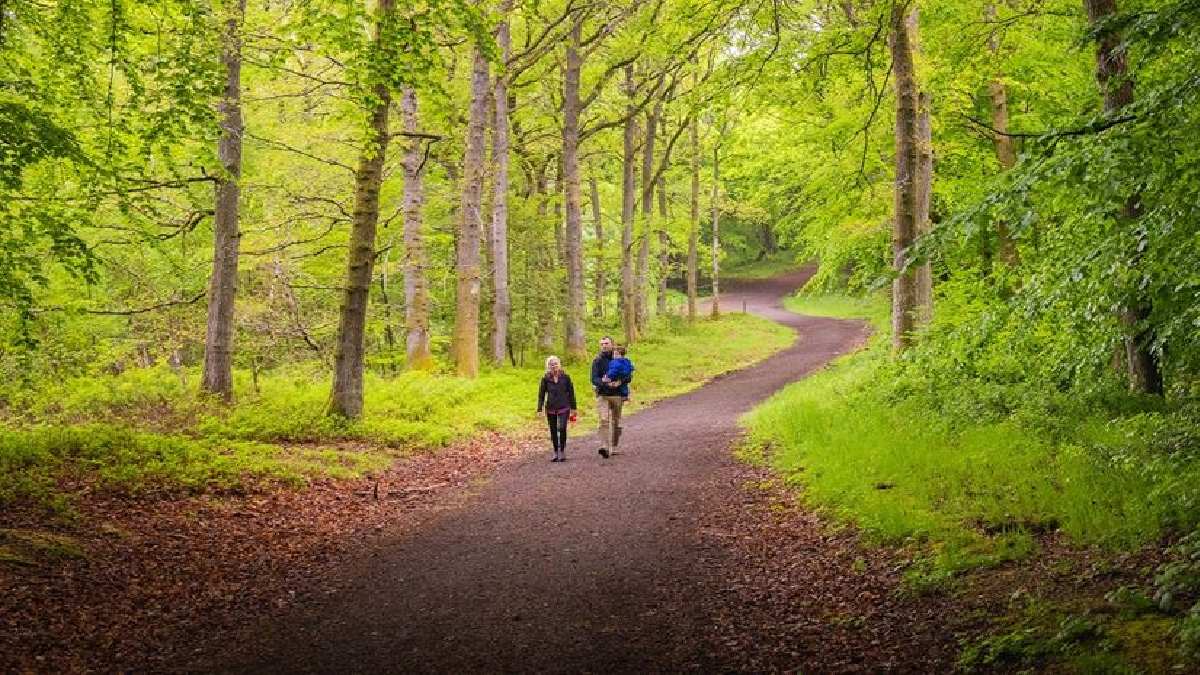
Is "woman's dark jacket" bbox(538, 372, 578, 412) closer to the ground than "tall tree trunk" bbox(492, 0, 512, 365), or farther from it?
closer to the ground

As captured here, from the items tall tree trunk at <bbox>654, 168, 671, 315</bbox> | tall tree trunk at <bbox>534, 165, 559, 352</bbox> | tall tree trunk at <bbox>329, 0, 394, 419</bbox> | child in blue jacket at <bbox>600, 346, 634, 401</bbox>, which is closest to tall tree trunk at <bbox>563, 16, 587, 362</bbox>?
tall tree trunk at <bbox>534, 165, 559, 352</bbox>

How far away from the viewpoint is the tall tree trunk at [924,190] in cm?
1506

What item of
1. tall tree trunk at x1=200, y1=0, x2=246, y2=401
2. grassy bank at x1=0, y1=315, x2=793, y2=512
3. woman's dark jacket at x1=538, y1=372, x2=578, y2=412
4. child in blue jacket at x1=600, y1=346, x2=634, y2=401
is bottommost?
grassy bank at x1=0, y1=315, x2=793, y2=512

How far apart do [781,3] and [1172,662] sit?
10.3 m

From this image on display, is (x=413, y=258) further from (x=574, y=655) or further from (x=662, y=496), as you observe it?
(x=574, y=655)

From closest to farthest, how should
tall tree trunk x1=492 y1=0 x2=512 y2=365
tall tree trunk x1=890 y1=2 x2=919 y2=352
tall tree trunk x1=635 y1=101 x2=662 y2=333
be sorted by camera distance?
tall tree trunk x1=890 y1=2 x2=919 y2=352 < tall tree trunk x1=492 y1=0 x2=512 y2=365 < tall tree trunk x1=635 y1=101 x2=662 y2=333

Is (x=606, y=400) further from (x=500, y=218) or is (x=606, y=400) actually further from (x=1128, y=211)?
(x=500, y=218)

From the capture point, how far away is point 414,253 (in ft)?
59.9

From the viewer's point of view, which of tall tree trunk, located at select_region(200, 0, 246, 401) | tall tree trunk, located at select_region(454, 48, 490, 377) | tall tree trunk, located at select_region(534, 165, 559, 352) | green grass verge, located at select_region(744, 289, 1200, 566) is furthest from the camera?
tall tree trunk, located at select_region(534, 165, 559, 352)

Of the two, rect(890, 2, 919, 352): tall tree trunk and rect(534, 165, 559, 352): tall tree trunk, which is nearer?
rect(890, 2, 919, 352): tall tree trunk

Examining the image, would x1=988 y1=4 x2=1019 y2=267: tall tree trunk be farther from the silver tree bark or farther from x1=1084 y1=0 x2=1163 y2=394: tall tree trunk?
x1=1084 y1=0 x2=1163 y2=394: tall tree trunk

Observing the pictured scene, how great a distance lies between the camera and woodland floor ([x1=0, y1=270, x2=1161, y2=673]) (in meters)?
5.47

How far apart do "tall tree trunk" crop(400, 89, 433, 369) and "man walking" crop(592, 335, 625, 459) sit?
6.74 m

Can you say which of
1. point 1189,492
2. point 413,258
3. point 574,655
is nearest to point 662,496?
point 574,655
